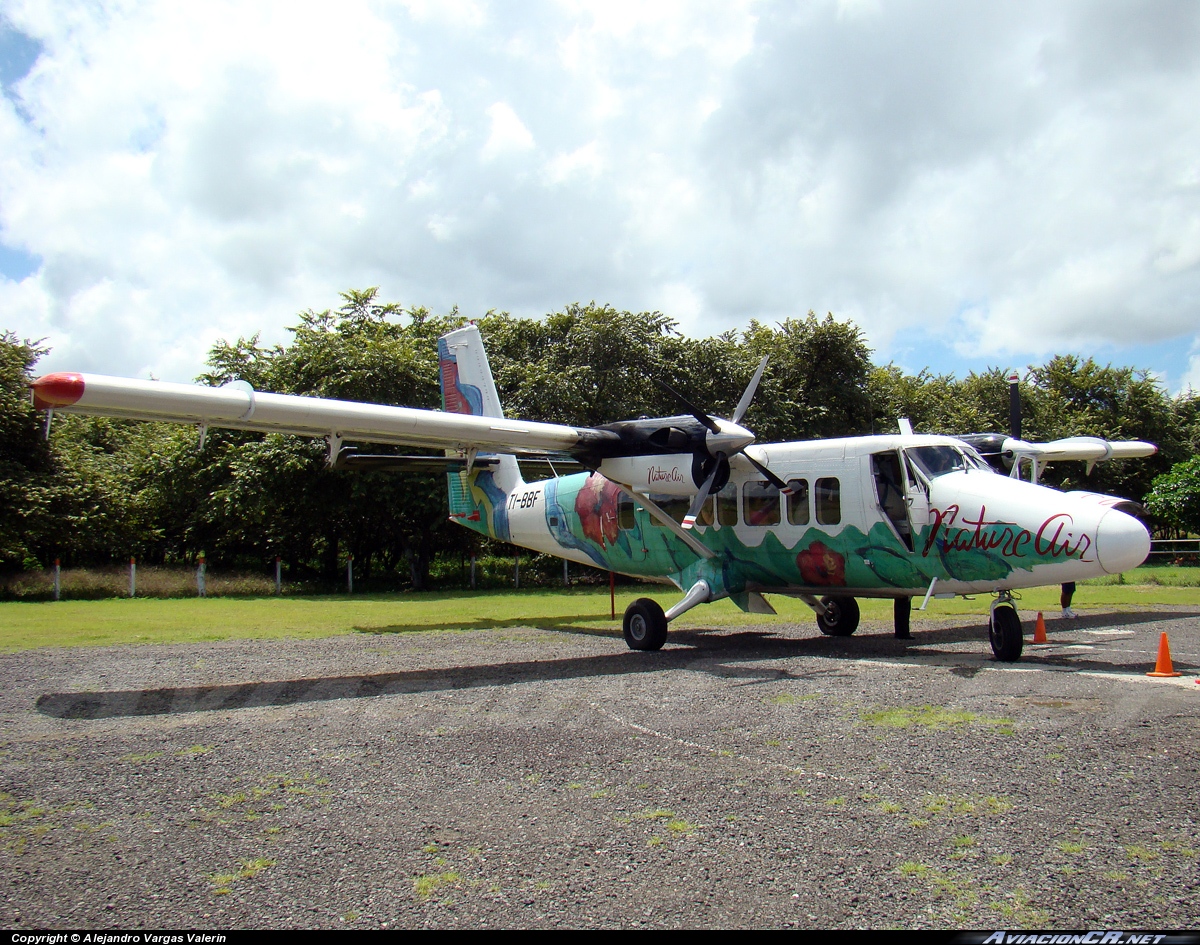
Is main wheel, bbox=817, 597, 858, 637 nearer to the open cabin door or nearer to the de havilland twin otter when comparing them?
the de havilland twin otter

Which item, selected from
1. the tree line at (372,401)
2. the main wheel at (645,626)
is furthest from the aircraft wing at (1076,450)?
the tree line at (372,401)

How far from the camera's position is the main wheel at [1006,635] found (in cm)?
1034

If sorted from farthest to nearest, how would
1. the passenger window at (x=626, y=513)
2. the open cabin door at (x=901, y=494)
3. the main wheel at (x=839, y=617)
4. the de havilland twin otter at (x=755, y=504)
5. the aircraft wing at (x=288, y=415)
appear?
the passenger window at (x=626, y=513) → the main wheel at (x=839, y=617) → the open cabin door at (x=901, y=494) → the de havilland twin otter at (x=755, y=504) → the aircraft wing at (x=288, y=415)

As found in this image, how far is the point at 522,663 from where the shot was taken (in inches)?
444

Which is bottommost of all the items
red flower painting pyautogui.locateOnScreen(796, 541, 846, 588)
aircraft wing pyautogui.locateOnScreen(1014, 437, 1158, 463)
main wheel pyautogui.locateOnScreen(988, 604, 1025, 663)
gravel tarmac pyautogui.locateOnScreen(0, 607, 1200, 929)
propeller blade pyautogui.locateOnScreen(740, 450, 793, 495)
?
gravel tarmac pyautogui.locateOnScreen(0, 607, 1200, 929)

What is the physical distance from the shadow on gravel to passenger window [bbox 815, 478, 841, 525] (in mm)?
1840

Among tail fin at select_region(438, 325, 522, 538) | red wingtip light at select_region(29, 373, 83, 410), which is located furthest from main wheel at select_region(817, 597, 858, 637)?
red wingtip light at select_region(29, 373, 83, 410)

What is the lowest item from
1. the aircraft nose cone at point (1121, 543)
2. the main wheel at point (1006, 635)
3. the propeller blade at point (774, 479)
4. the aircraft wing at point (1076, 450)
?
the main wheel at point (1006, 635)

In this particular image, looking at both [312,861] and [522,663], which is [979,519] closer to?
[522,663]

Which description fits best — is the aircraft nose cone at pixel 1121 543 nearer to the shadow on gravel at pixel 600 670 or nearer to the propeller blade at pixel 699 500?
the shadow on gravel at pixel 600 670

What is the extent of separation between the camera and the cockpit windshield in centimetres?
1127

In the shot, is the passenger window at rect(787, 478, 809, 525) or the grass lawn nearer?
the passenger window at rect(787, 478, 809, 525)

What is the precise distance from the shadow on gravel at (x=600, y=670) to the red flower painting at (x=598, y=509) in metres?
2.18

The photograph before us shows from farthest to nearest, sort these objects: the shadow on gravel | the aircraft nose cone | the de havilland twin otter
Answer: the de havilland twin otter, the aircraft nose cone, the shadow on gravel
